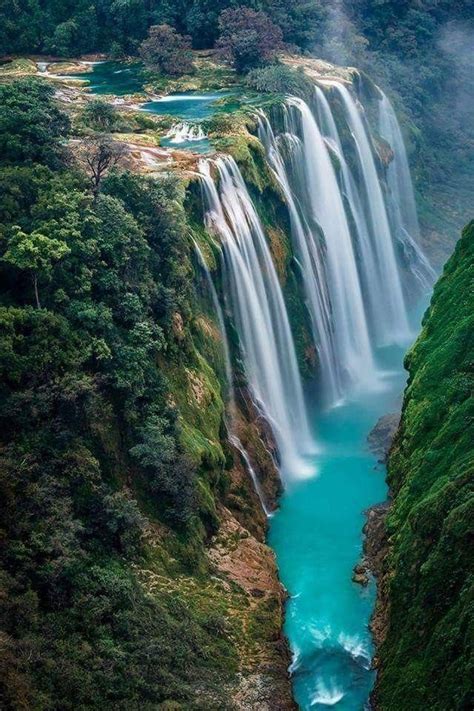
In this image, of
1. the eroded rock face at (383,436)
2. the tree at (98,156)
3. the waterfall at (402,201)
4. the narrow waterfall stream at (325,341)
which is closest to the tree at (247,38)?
the narrow waterfall stream at (325,341)

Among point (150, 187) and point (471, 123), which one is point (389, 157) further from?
point (150, 187)

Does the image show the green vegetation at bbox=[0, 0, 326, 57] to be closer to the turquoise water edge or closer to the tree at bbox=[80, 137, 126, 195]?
the tree at bbox=[80, 137, 126, 195]

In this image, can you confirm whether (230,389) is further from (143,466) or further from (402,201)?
(402,201)

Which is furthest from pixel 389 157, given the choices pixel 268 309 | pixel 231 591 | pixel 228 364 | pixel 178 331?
pixel 231 591

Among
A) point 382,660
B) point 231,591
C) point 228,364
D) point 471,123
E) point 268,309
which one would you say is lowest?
point 382,660

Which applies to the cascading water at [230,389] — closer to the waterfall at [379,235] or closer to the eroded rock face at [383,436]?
the eroded rock face at [383,436]

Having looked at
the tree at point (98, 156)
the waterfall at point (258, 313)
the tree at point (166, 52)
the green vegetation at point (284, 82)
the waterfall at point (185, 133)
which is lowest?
the waterfall at point (258, 313)
